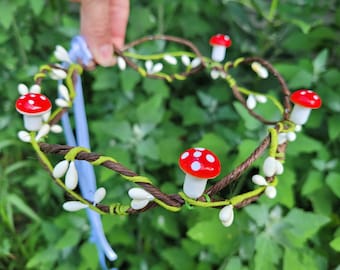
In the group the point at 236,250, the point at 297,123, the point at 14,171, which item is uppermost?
the point at 297,123

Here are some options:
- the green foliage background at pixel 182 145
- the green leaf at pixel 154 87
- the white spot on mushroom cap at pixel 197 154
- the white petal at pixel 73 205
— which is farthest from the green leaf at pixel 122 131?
the white spot on mushroom cap at pixel 197 154

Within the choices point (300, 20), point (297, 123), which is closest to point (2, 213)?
point (297, 123)

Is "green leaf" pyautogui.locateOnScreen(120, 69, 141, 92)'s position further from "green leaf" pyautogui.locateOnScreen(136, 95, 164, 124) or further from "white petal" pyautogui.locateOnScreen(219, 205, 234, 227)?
"white petal" pyautogui.locateOnScreen(219, 205, 234, 227)

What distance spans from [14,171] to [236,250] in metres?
0.55

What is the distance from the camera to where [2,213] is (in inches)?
35.0

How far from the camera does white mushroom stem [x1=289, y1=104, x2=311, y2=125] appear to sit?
0.60 metres

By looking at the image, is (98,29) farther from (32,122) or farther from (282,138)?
(282,138)

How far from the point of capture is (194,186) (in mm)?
448

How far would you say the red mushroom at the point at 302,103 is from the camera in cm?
57

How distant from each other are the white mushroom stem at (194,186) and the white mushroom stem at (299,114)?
0.69ft

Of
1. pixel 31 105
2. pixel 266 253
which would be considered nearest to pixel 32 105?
pixel 31 105

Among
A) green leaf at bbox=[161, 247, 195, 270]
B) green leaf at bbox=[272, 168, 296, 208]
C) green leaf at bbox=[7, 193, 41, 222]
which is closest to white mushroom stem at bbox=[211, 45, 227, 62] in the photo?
green leaf at bbox=[272, 168, 296, 208]

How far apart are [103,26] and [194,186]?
1.08 ft

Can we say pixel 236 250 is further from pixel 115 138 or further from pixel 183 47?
pixel 183 47
